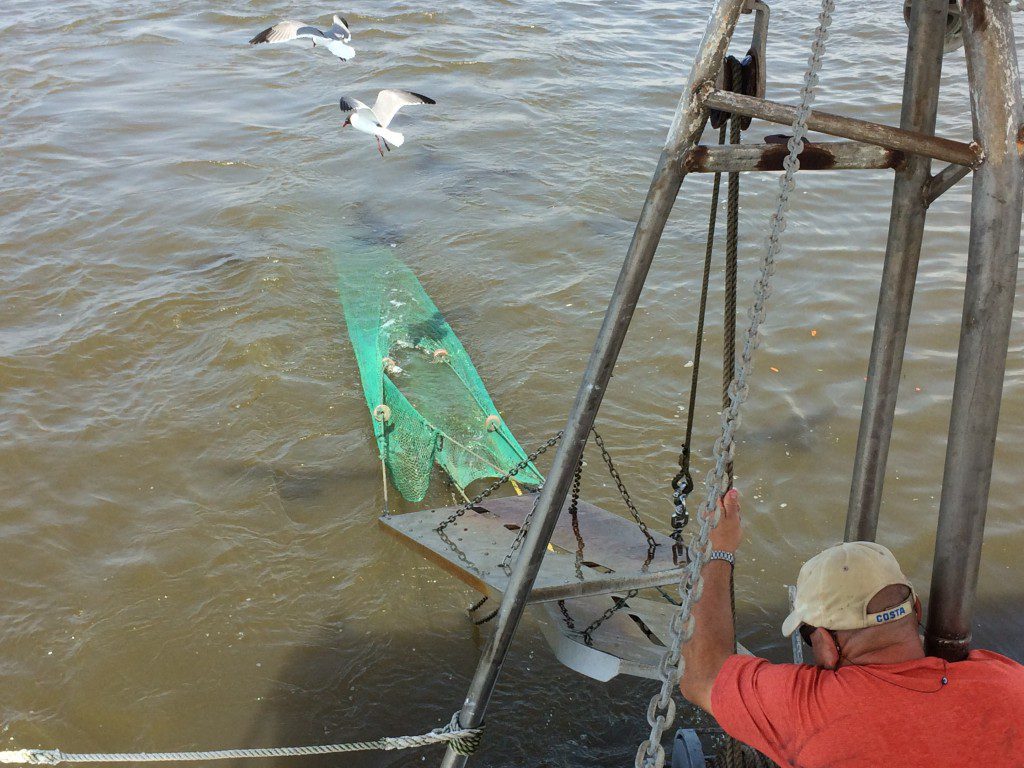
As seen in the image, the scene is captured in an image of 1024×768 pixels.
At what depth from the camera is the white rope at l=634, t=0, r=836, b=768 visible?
180 centimetres

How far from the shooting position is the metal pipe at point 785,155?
2.16m

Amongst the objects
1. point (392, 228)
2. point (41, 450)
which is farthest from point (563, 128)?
point (41, 450)

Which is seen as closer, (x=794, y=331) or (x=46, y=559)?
(x=46, y=559)

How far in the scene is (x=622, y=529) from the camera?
356cm

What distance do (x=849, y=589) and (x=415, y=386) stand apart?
169 inches

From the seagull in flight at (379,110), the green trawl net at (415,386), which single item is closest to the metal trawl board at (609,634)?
the green trawl net at (415,386)

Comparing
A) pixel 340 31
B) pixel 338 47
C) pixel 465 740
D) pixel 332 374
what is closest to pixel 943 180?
pixel 465 740

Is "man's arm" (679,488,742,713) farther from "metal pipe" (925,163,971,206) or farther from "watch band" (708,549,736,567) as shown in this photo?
"metal pipe" (925,163,971,206)

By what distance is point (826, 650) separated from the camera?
6.86 feet

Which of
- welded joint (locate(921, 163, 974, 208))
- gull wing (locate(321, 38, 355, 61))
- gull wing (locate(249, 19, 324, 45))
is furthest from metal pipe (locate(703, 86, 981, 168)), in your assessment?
gull wing (locate(249, 19, 324, 45))

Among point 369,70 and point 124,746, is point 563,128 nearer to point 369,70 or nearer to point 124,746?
point 369,70

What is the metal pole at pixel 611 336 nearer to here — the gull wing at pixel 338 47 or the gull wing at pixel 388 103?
the gull wing at pixel 388 103

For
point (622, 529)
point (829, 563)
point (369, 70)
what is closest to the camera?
point (829, 563)

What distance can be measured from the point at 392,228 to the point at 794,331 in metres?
4.04
